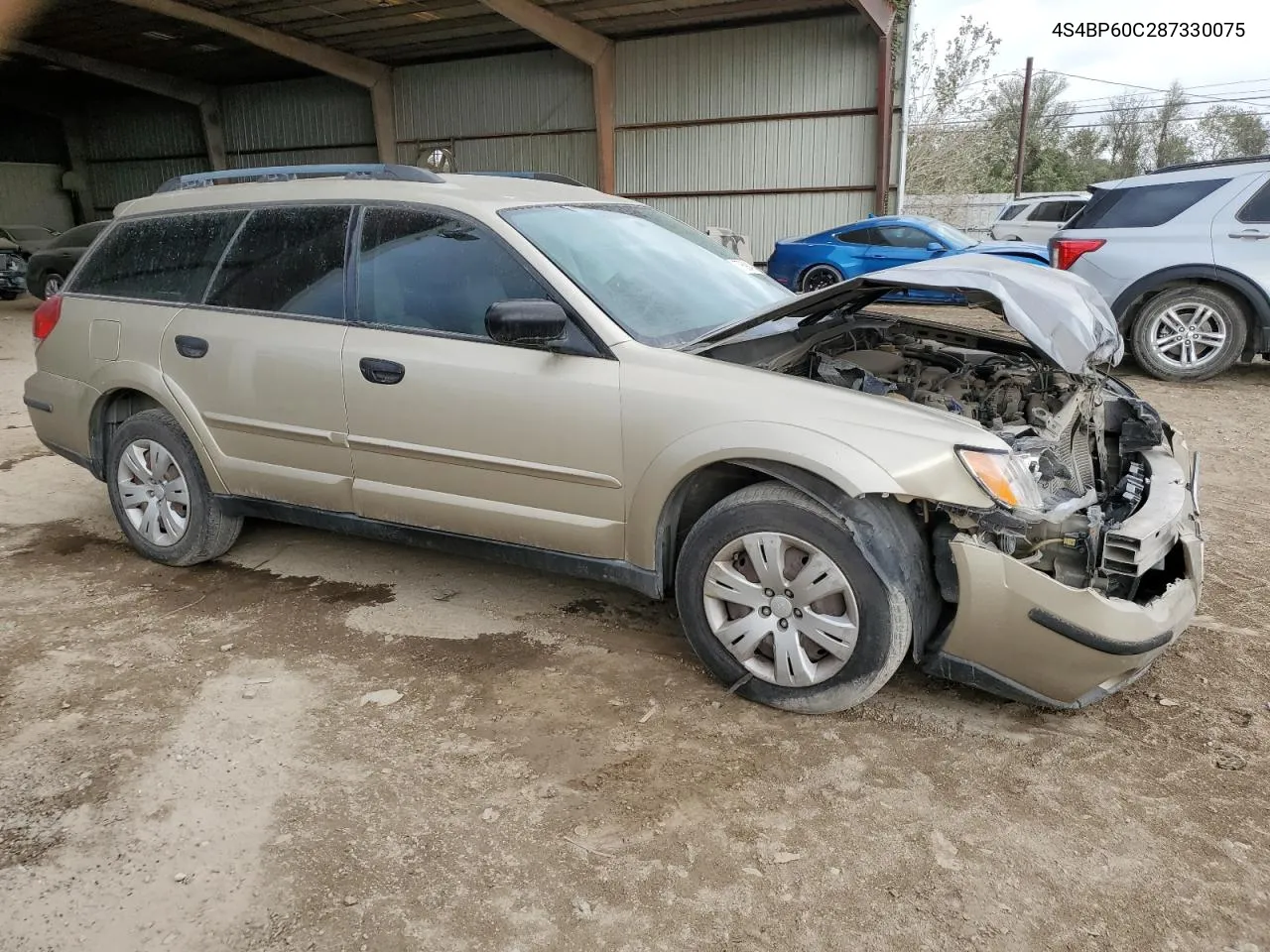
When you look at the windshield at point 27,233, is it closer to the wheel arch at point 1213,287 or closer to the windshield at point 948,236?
the windshield at point 948,236

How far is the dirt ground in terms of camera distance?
213 centimetres

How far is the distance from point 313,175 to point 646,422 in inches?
79.6

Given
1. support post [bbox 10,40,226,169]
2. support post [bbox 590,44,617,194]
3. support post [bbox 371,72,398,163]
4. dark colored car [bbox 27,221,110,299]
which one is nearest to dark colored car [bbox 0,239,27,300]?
dark colored car [bbox 27,221,110,299]

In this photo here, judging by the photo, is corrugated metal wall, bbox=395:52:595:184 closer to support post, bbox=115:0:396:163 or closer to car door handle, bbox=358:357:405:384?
support post, bbox=115:0:396:163

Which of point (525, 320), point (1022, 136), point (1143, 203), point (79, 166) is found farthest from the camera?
point (1022, 136)

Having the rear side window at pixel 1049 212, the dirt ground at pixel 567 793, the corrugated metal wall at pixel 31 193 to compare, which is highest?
the corrugated metal wall at pixel 31 193

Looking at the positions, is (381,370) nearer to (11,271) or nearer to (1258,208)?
(1258,208)

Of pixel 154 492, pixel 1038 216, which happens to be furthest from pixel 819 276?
pixel 154 492

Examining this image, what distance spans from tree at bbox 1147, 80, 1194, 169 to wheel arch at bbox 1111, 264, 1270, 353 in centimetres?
3747

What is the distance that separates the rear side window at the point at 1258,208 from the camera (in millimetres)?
7301

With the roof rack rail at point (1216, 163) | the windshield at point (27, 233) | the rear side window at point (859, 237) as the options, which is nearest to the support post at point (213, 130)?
the windshield at point (27, 233)

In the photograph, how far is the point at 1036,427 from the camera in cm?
321

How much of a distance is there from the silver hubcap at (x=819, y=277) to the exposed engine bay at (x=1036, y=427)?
419 inches

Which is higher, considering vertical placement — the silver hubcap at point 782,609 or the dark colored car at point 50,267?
the dark colored car at point 50,267
